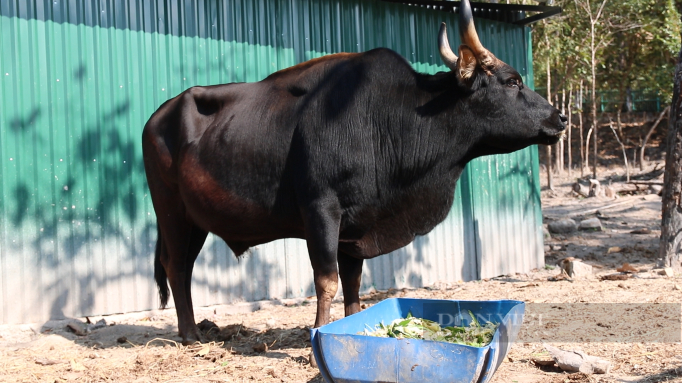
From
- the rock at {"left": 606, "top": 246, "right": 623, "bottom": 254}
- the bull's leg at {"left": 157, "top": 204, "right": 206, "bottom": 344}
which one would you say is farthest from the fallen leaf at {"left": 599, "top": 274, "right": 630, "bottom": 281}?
the bull's leg at {"left": 157, "top": 204, "right": 206, "bottom": 344}

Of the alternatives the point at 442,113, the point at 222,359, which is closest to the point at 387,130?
the point at 442,113

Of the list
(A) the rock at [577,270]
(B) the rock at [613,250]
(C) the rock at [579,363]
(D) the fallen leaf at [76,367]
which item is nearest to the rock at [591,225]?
(B) the rock at [613,250]

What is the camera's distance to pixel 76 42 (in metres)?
6.16

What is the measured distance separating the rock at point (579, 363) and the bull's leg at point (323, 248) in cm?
144

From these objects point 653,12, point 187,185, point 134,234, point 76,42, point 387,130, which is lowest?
point 134,234

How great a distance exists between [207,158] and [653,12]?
60.2 feet

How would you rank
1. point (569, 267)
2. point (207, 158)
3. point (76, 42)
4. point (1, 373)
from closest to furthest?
point (1, 373), point (207, 158), point (76, 42), point (569, 267)

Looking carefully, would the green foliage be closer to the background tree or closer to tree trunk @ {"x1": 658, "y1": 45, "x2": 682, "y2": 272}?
the background tree

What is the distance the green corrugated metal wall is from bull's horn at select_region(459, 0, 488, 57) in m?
3.16

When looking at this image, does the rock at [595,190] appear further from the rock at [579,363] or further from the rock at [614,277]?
the rock at [579,363]

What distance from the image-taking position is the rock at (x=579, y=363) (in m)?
3.87

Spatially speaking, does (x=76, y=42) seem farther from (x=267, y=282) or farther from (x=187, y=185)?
(x=267, y=282)

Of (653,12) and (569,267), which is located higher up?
(653,12)

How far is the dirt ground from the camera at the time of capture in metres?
4.21
